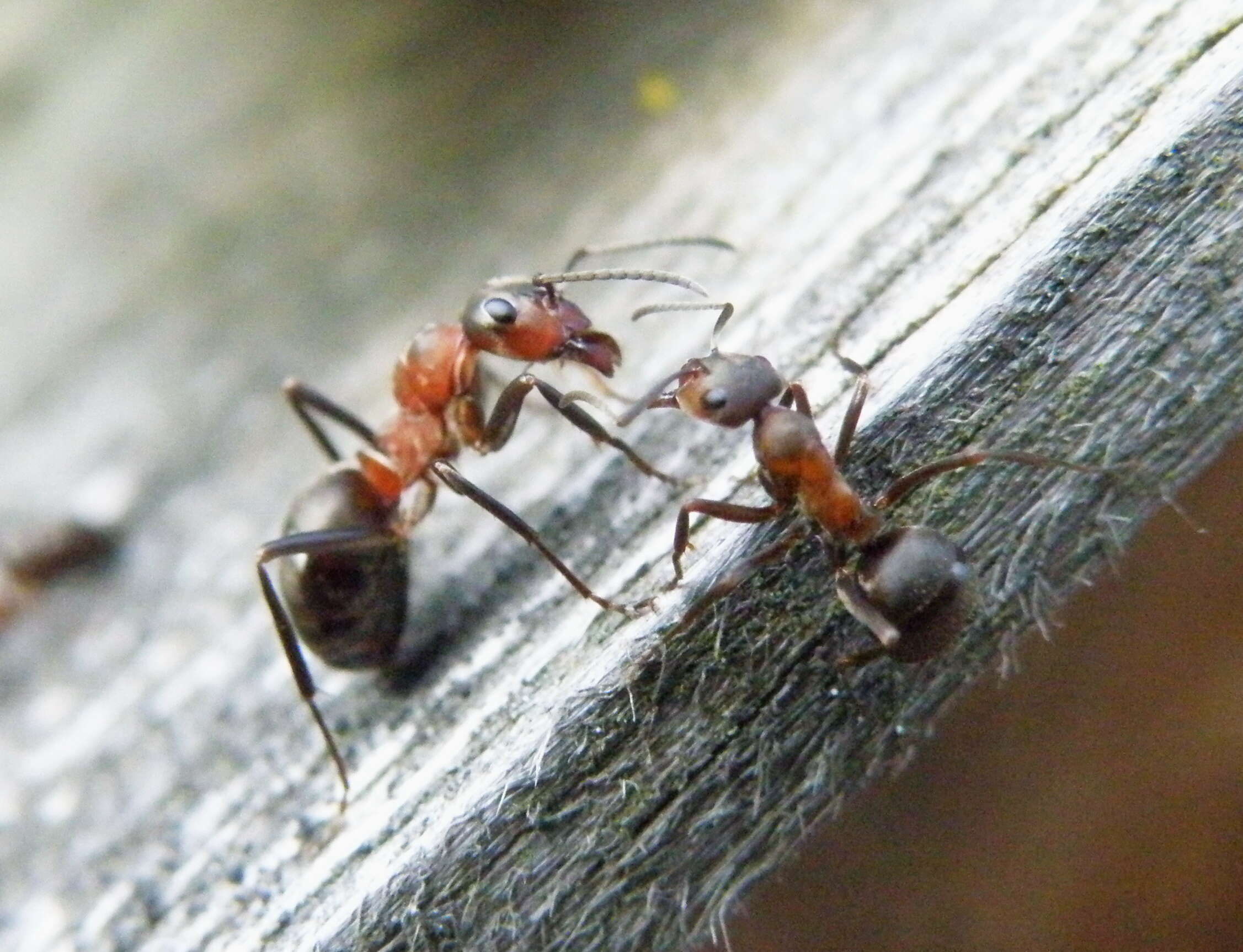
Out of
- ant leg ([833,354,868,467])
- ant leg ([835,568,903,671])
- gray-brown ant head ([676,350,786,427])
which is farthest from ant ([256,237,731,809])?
ant leg ([835,568,903,671])

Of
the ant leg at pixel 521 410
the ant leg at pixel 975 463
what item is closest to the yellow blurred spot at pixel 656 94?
the ant leg at pixel 521 410

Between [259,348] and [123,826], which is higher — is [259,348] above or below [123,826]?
above

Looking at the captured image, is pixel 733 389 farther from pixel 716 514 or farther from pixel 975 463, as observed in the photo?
pixel 975 463

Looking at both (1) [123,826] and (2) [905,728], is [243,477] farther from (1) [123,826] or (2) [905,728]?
(2) [905,728]

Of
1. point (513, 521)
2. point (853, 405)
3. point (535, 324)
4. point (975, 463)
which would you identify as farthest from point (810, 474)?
point (535, 324)

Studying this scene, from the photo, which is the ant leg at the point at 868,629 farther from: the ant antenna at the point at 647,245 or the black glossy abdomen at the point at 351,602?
the black glossy abdomen at the point at 351,602

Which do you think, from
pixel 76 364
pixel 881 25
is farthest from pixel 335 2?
pixel 881 25
